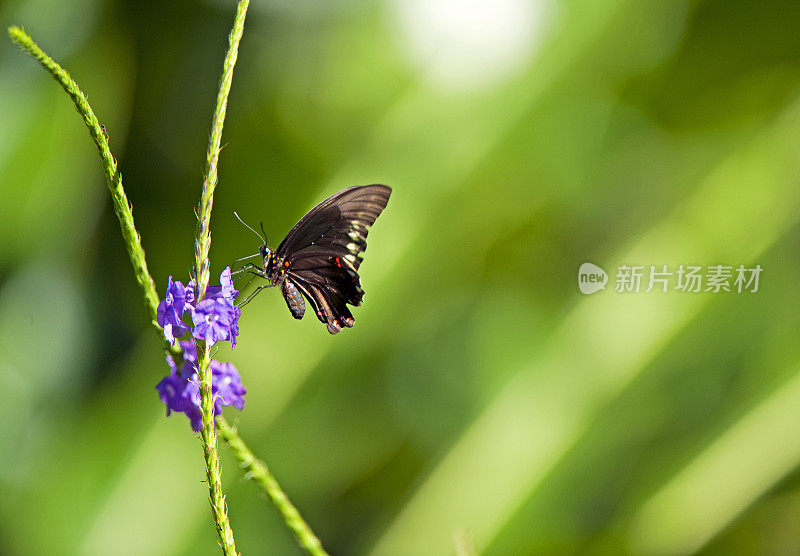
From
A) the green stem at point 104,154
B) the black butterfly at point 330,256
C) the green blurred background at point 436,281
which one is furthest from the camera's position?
the green blurred background at point 436,281

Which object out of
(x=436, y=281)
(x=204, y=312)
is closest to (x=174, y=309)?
(x=204, y=312)

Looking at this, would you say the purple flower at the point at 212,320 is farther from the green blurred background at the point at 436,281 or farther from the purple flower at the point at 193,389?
the green blurred background at the point at 436,281

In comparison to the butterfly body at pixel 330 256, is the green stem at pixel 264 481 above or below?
below

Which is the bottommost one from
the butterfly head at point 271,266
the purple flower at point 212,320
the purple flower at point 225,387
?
the purple flower at point 225,387

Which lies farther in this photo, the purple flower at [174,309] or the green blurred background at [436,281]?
the green blurred background at [436,281]

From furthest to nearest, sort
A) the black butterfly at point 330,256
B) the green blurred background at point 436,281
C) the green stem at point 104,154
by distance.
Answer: the green blurred background at point 436,281 → the black butterfly at point 330,256 → the green stem at point 104,154

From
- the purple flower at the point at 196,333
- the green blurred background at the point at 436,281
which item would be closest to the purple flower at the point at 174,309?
the purple flower at the point at 196,333

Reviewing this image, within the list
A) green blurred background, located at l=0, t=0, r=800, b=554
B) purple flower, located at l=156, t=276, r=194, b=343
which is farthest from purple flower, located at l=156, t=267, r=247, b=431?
green blurred background, located at l=0, t=0, r=800, b=554
